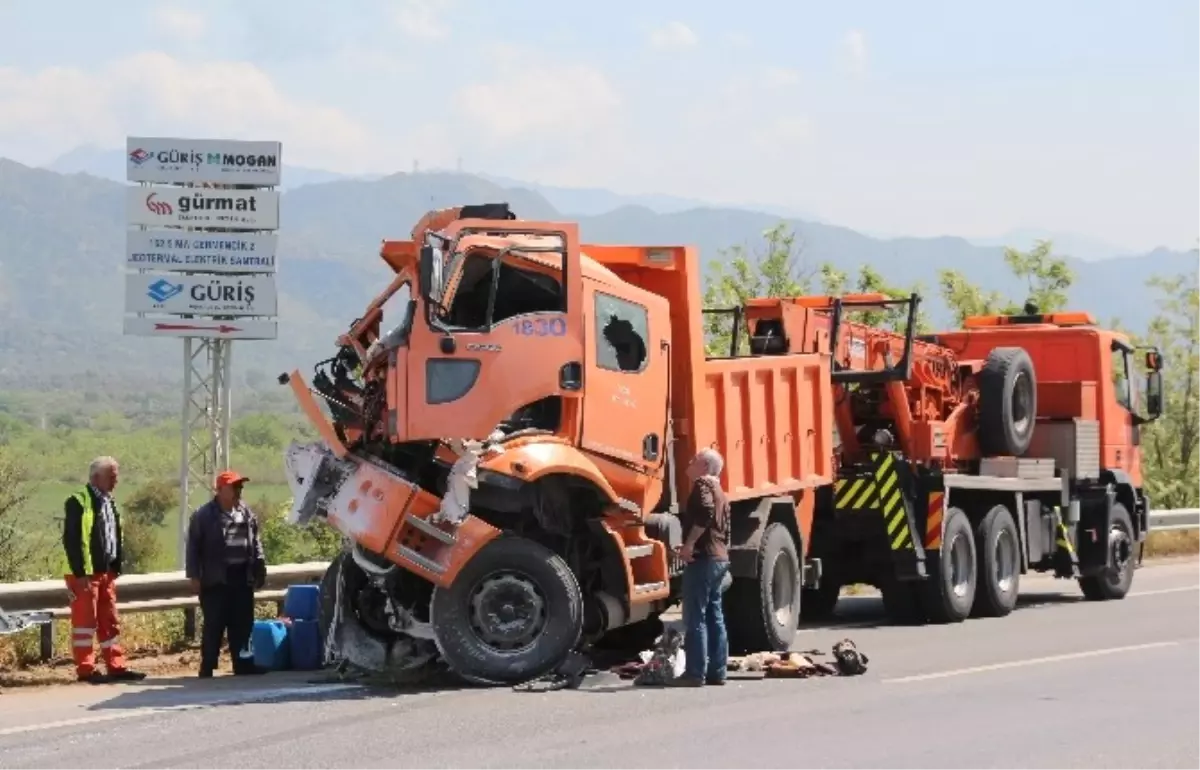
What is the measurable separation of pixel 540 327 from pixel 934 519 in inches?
274

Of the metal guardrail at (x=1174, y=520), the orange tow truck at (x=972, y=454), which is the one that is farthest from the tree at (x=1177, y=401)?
the orange tow truck at (x=972, y=454)

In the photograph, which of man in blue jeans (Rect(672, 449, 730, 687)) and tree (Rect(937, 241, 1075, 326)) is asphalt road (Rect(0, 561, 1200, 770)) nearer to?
man in blue jeans (Rect(672, 449, 730, 687))

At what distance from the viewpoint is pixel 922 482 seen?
18.5 metres

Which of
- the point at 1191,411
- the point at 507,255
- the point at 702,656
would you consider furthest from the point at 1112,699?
the point at 1191,411

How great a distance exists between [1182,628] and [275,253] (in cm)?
1432

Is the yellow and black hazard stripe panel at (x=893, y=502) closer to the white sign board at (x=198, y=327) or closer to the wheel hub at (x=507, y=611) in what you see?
the wheel hub at (x=507, y=611)

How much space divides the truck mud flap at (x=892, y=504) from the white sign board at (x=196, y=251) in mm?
10874

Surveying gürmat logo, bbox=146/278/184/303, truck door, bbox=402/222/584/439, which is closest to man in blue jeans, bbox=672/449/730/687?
truck door, bbox=402/222/584/439

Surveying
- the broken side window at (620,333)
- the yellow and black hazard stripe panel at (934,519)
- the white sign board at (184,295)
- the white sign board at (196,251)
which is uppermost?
the white sign board at (196,251)

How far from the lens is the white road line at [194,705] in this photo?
1086 cm

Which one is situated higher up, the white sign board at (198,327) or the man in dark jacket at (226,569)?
the white sign board at (198,327)

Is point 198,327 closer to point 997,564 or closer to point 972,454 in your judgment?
point 972,454

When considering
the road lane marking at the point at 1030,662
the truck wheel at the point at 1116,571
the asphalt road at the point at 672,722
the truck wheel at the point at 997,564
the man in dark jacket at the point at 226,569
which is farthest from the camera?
the truck wheel at the point at 1116,571

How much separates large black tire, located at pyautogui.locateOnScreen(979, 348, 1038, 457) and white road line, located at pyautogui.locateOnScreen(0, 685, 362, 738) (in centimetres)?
953
